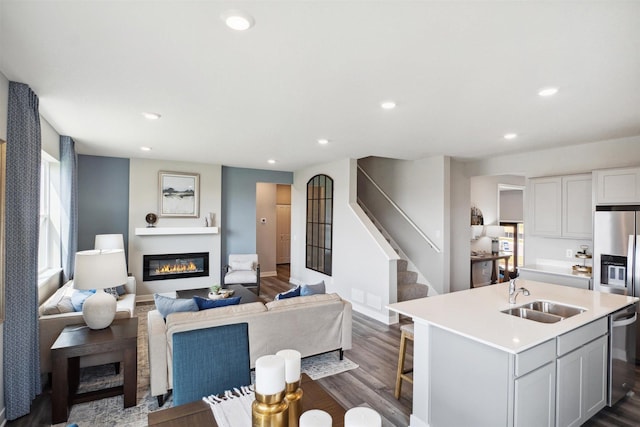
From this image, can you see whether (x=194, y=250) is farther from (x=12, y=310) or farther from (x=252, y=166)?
(x=12, y=310)

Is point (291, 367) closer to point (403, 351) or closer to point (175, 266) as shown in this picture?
point (403, 351)

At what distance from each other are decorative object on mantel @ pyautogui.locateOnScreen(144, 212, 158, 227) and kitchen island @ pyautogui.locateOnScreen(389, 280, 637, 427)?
5.21 metres

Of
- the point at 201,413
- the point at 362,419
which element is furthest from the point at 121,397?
the point at 362,419

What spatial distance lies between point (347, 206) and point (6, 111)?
14.6 ft

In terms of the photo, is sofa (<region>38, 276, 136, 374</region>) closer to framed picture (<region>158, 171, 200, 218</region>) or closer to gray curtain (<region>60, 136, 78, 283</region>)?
gray curtain (<region>60, 136, 78, 283</region>)

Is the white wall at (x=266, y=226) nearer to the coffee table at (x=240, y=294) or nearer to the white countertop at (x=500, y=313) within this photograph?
the coffee table at (x=240, y=294)

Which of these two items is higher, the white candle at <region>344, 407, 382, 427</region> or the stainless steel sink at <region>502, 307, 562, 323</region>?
the white candle at <region>344, 407, 382, 427</region>

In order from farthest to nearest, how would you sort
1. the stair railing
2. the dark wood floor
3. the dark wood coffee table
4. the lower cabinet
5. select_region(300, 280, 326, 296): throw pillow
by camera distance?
the stair railing < select_region(300, 280, 326, 296): throw pillow < the dark wood floor < the lower cabinet < the dark wood coffee table

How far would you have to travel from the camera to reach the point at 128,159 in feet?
19.7

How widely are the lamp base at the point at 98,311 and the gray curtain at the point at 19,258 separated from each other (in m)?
0.38

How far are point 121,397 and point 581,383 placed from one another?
3.66m

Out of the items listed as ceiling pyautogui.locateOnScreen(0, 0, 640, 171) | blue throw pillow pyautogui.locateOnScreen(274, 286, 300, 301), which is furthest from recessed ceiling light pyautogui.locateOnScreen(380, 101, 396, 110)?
blue throw pillow pyautogui.locateOnScreen(274, 286, 300, 301)

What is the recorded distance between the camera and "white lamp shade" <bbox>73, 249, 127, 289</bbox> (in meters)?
2.72

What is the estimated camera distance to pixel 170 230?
615 centimetres
